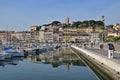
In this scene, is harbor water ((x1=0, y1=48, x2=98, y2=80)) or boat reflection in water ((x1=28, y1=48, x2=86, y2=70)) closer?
harbor water ((x1=0, y1=48, x2=98, y2=80))

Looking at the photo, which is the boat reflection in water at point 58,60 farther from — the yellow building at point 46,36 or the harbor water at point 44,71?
Answer: the yellow building at point 46,36

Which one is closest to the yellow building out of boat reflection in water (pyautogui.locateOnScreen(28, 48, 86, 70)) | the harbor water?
boat reflection in water (pyautogui.locateOnScreen(28, 48, 86, 70))

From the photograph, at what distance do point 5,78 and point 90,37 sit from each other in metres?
156

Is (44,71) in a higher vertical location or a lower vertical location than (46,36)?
lower

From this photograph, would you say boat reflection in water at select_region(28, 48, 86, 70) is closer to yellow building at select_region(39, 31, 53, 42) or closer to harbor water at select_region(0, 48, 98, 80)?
harbor water at select_region(0, 48, 98, 80)

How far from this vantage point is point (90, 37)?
177250 mm

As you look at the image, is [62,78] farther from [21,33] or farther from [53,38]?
[21,33]

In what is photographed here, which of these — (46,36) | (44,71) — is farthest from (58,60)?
(46,36)

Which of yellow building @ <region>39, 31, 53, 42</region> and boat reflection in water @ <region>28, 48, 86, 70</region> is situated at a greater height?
yellow building @ <region>39, 31, 53, 42</region>

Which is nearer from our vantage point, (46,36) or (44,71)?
(44,71)

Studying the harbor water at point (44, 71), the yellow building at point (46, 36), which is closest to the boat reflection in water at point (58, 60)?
the harbor water at point (44, 71)

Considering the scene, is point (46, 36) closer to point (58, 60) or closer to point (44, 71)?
point (58, 60)

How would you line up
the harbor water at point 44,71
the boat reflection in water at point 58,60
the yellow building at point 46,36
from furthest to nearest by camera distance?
the yellow building at point 46,36 < the boat reflection in water at point 58,60 < the harbor water at point 44,71

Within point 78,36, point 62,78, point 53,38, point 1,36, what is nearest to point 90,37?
point 78,36
